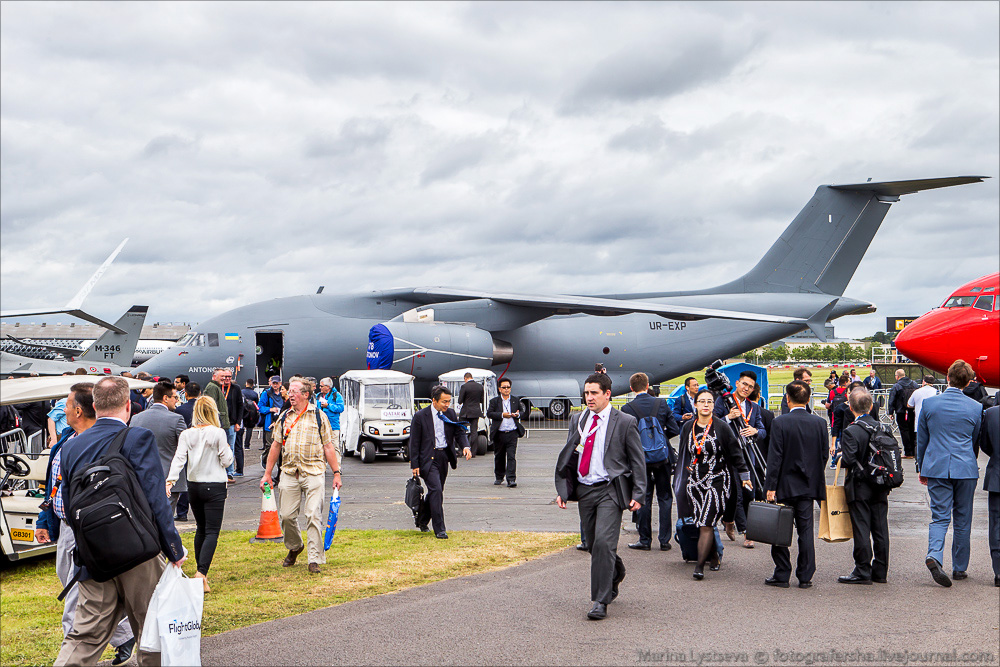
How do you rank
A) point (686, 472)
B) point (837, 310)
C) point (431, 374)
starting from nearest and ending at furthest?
point (686, 472)
point (431, 374)
point (837, 310)

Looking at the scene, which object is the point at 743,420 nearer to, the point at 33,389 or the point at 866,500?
the point at 866,500

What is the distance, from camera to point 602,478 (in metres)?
6.21

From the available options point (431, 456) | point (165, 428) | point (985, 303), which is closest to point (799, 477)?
point (431, 456)

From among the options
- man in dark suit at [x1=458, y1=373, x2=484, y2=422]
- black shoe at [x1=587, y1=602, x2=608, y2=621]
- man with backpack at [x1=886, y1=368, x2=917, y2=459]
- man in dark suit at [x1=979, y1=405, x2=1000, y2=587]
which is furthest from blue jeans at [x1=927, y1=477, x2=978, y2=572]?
man in dark suit at [x1=458, y1=373, x2=484, y2=422]

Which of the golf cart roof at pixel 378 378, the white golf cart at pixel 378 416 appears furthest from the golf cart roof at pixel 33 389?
the golf cart roof at pixel 378 378

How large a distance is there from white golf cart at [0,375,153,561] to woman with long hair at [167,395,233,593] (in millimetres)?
1022

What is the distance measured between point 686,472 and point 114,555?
501cm

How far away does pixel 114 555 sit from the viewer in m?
4.22

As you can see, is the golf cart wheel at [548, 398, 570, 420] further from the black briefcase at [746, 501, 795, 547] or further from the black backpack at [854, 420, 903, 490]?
the black backpack at [854, 420, 903, 490]

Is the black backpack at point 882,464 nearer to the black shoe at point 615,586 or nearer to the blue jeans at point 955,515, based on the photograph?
the blue jeans at point 955,515

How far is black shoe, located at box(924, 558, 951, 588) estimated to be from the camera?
681 centimetres

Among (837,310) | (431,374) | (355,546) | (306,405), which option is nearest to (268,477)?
(306,405)

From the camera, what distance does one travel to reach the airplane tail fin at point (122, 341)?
113 ft

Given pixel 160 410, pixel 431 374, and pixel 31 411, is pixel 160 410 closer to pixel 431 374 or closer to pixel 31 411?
pixel 31 411
